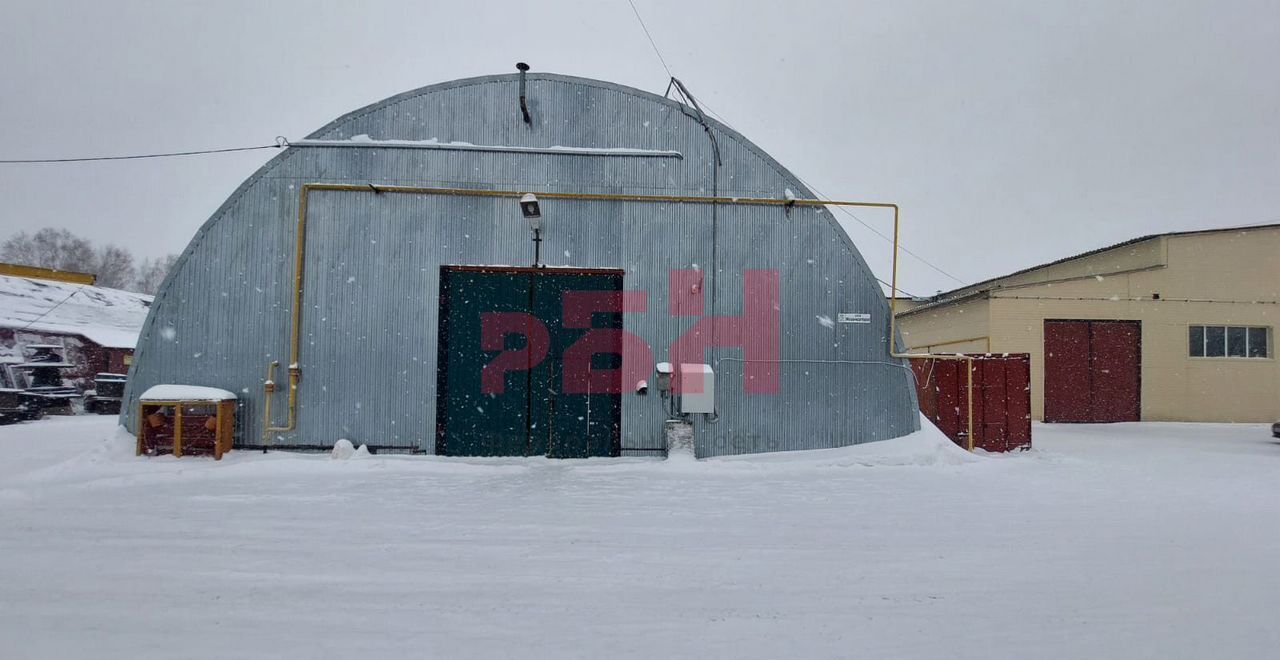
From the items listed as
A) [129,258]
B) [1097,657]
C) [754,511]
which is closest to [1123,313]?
[754,511]

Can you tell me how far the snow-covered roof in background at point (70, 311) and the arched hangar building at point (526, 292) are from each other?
1610 centimetres

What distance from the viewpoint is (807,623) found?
11.4 ft

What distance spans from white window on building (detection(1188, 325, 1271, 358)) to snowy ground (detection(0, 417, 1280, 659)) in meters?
12.8

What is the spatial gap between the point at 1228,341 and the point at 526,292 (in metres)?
21.3

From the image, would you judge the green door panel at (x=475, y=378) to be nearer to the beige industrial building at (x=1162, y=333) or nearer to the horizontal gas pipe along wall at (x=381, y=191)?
the horizontal gas pipe along wall at (x=381, y=191)

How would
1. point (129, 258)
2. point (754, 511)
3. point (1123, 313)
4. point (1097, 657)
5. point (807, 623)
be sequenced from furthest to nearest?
1. point (129, 258)
2. point (1123, 313)
3. point (754, 511)
4. point (807, 623)
5. point (1097, 657)

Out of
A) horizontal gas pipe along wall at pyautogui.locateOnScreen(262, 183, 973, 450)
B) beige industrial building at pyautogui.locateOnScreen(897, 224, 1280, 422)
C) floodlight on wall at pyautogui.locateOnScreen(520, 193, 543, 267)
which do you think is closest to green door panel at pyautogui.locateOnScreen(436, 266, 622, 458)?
floodlight on wall at pyautogui.locateOnScreen(520, 193, 543, 267)

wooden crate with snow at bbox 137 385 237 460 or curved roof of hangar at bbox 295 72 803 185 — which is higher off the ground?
curved roof of hangar at bbox 295 72 803 185

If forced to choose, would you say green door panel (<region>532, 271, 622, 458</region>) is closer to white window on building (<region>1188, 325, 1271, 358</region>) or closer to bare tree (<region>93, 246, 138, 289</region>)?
white window on building (<region>1188, 325, 1271, 358</region>)

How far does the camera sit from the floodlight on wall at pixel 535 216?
27.3 feet

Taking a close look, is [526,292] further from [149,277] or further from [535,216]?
[149,277]

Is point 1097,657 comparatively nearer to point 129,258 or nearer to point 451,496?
point 451,496

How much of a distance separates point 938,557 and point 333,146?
9664 millimetres

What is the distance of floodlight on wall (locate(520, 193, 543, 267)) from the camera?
8.31 metres
